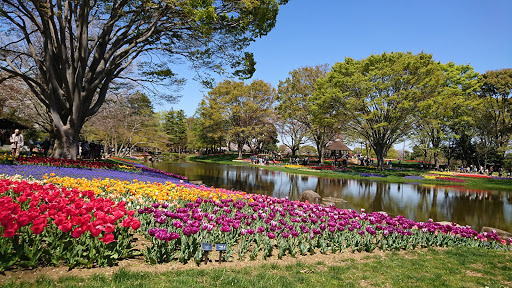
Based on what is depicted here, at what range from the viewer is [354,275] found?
417 cm

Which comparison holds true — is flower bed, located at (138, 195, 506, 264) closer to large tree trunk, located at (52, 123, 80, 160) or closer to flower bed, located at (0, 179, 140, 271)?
flower bed, located at (0, 179, 140, 271)

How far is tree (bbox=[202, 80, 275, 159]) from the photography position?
47.2 meters

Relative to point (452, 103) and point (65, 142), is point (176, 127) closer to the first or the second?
point (65, 142)

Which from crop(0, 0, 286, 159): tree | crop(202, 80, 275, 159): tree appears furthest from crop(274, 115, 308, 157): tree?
crop(0, 0, 286, 159): tree

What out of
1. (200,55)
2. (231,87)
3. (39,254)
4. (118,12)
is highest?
(231,87)

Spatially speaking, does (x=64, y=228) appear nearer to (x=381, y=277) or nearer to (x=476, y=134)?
(x=381, y=277)


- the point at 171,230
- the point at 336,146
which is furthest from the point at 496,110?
the point at 171,230

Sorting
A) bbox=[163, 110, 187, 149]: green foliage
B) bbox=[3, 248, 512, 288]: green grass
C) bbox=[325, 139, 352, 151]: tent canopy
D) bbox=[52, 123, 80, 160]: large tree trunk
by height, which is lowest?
bbox=[3, 248, 512, 288]: green grass

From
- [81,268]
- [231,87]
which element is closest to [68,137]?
[81,268]

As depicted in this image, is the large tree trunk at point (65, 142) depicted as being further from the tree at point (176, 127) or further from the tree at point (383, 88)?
the tree at point (176, 127)

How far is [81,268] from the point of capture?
340cm

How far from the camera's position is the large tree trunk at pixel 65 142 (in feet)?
44.5

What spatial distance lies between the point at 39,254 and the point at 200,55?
42.4ft

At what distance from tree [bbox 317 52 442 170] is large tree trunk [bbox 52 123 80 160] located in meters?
22.3
